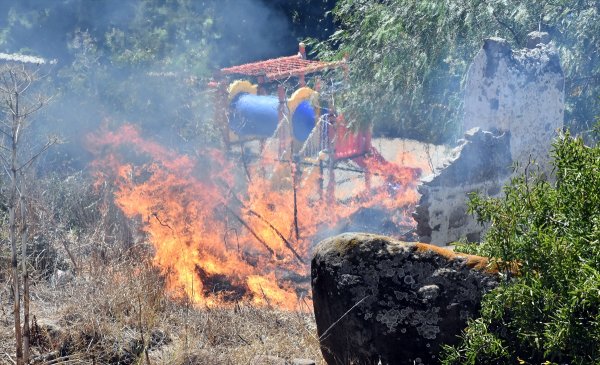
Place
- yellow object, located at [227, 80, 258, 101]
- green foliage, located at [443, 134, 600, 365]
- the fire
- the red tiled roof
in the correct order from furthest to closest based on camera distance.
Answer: yellow object, located at [227, 80, 258, 101] < the red tiled roof < the fire < green foliage, located at [443, 134, 600, 365]

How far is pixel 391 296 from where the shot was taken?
4773mm

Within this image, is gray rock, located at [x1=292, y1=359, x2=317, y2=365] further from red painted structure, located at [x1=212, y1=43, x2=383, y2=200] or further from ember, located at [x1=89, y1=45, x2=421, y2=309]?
red painted structure, located at [x1=212, y1=43, x2=383, y2=200]

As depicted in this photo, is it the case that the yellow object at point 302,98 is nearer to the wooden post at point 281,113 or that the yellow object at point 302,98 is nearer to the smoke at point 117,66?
the wooden post at point 281,113

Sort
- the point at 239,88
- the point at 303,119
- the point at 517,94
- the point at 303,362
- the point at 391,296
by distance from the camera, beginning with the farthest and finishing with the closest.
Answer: the point at 239,88
the point at 303,119
the point at 517,94
the point at 303,362
the point at 391,296

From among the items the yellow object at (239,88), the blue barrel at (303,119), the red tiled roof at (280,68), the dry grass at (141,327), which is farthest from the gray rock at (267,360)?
the yellow object at (239,88)

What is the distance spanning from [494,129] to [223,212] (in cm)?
457

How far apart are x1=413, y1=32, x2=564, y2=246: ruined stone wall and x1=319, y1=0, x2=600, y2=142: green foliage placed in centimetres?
190

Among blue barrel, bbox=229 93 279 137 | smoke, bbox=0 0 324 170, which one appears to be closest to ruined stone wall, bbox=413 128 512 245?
smoke, bbox=0 0 324 170

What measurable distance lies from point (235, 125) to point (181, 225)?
5.33 m

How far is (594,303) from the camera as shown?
3.24 meters

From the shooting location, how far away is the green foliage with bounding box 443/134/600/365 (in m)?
3.36

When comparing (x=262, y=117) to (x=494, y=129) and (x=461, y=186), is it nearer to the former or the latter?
(x=494, y=129)

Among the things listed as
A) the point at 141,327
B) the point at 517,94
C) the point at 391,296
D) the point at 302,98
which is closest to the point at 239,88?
the point at 302,98

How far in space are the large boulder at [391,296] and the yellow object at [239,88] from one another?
10.8m
